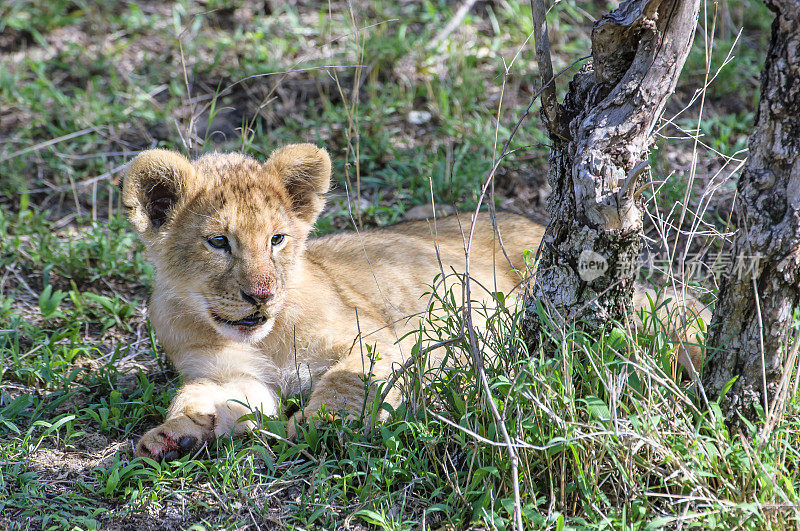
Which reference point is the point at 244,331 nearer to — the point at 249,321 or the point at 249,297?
the point at 249,321

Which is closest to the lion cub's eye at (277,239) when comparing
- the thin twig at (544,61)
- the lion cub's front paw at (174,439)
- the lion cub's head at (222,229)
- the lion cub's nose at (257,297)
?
the lion cub's head at (222,229)

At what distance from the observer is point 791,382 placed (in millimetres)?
2896

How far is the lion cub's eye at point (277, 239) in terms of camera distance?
3.81 meters

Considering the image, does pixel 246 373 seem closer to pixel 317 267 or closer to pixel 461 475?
pixel 317 267

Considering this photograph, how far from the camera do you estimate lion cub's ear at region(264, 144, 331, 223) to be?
3869 mm

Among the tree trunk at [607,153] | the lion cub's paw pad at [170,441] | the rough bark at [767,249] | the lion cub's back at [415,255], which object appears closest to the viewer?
the rough bark at [767,249]

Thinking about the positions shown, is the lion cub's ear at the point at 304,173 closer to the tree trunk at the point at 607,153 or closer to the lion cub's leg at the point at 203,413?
the lion cub's leg at the point at 203,413

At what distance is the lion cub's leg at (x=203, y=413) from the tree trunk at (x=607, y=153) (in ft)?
4.57

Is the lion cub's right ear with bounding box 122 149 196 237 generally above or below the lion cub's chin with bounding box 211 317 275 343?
above

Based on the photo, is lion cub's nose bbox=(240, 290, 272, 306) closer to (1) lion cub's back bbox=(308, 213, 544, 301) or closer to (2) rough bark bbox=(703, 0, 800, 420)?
(1) lion cub's back bbox=(308, 213, 544, 301)

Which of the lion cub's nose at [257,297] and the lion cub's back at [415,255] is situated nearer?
the lion cub's nose at [257,297]

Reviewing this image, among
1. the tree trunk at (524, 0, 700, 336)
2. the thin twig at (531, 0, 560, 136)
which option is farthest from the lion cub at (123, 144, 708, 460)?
the thin twig at (531, 0, 560, 136)

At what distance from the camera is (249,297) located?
355 centimetres

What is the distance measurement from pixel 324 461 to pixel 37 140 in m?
4.44
